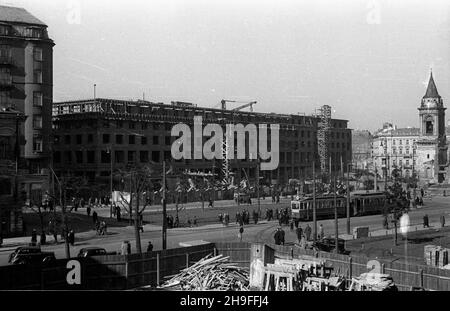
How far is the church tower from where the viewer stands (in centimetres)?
6888

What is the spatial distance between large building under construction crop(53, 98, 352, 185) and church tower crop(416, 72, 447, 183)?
52.3ft

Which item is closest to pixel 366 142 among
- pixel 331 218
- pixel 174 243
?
pixel 331 218

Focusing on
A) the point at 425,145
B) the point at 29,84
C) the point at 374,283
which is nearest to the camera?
the point at 374,283

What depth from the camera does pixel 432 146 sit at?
86250 mm

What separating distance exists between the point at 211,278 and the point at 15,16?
113 ft

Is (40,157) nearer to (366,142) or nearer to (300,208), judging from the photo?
(300,208)

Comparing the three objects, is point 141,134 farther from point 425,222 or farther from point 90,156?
point 425,222

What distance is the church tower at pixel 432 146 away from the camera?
226 ft

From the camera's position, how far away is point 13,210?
33469mm

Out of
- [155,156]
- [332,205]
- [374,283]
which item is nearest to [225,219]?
[332,205]

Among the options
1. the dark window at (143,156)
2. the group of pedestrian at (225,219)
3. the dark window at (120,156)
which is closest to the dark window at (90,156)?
the dark window at (120,156)

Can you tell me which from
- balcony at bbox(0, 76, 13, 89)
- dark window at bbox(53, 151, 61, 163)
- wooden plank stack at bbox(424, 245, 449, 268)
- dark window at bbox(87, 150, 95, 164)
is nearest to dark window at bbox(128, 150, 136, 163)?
dark window at bbox(87, 150, 95, 164)
